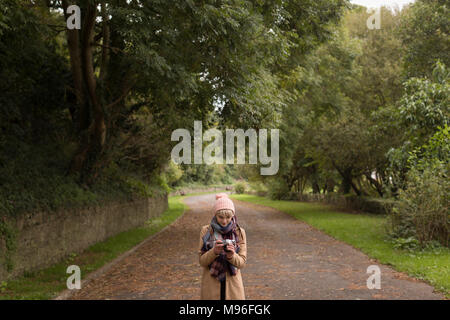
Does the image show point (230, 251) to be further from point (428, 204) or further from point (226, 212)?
point (428, 204)

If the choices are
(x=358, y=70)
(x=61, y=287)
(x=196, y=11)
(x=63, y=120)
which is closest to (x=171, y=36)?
(x=196, y=11)

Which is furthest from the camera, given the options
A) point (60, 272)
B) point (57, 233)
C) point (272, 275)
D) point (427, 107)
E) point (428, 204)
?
point (427, 107)

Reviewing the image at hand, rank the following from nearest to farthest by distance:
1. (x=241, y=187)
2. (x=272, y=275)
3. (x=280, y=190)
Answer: (x=272, y=275)
(x=280, y=190)
(x=241, y=187)

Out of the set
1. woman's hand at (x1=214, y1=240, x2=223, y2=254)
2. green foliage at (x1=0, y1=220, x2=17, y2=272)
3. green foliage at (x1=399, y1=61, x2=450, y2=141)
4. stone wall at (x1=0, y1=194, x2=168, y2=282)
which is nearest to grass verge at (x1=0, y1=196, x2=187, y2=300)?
stone wall at (x1=0, y1=194, x2=168, y2=282)

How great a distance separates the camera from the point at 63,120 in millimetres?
14359

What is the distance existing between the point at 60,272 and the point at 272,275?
4.86 metres

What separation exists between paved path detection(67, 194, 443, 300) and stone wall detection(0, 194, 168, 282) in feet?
4.96

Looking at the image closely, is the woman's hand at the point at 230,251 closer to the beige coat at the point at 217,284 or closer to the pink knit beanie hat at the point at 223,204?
the beige coat at the point at 217,284

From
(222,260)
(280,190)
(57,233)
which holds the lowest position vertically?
(280,190)

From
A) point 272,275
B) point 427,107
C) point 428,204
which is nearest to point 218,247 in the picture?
point 272,275

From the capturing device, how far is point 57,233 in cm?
1050

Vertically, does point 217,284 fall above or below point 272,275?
above

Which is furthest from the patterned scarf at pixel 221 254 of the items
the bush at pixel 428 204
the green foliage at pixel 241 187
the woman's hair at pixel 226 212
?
the green foliage at pixel 241 187

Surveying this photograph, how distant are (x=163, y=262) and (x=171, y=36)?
5.91 meters
